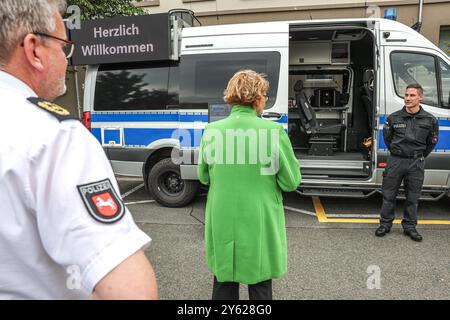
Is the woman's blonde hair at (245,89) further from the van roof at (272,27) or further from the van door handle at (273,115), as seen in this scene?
the van roof at (272,27)

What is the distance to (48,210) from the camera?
2.50 feet

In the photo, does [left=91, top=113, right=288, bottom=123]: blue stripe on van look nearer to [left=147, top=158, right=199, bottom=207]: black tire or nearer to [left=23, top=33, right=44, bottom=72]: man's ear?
[left=147, top=158, right=199, bottom=207]: black tire

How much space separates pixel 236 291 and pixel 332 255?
1808mm

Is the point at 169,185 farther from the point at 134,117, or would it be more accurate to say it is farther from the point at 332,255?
the point at 332,255

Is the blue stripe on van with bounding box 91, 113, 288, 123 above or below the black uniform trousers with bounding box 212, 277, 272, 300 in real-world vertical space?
above

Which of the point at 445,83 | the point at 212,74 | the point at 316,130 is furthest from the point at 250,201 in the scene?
the point at 316,130

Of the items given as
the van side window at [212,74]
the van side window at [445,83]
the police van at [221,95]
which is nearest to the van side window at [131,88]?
the police van at [221,95]

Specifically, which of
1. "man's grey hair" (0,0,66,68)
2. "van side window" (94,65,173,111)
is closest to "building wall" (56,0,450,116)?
"van side window" (94,65,173,111)

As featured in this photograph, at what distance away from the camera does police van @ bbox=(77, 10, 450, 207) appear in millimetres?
4734

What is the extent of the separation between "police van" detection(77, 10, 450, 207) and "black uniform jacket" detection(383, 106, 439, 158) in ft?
2.03

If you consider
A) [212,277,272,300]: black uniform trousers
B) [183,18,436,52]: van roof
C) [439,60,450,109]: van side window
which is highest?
[183,18,436,52]: van roof

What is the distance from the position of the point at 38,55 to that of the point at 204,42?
14.5ft

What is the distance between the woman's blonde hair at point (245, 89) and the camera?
2154 mm
